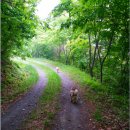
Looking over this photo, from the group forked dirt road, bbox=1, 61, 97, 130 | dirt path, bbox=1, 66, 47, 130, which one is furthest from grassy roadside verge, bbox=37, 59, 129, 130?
dirt path, bbox=1, 66, 47, 130

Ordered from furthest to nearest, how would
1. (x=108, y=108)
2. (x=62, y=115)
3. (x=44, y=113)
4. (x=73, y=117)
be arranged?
(x=108, y=108) → (x=44, y=113) → (x=62, y=115) → (x=73, y=117)

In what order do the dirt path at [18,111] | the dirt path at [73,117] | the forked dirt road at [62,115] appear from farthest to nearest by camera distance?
1. the dirt path at [18,111]
2. the forked dirt road at [62,115]
3. the dirt path at [73,117]

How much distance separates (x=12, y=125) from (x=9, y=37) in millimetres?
7080

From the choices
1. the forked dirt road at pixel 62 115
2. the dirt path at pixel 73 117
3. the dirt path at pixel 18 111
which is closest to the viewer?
the dirt path at pixel 73 117

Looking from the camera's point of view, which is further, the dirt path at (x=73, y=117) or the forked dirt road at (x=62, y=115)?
the forked dirt road at (x=62, y=115)

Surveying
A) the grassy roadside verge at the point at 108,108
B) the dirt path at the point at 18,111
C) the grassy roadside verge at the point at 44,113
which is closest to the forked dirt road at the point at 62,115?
the dirt path at the point at 18,111

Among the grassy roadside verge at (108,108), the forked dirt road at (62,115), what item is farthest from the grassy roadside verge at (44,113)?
the grassy roadside verge at (108,108)

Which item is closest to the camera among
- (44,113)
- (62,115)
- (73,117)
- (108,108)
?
(73,117)

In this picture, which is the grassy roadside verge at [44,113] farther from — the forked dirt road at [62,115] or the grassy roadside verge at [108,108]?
the grassy roadside verge at [108,108]

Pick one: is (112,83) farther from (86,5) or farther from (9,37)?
(9,37)

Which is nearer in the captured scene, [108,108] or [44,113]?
[44,113]

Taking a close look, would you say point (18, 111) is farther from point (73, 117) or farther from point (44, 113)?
point (73, 117)

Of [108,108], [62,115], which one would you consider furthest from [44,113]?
[108,108]

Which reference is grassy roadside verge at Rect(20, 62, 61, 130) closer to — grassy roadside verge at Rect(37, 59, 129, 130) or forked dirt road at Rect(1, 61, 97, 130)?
forked dirt road at Rect(1, 61, 97, 130)
